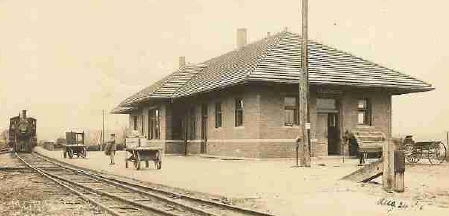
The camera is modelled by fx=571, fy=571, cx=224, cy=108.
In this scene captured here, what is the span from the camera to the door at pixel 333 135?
2647 cm

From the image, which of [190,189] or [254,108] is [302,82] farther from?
[190,189]

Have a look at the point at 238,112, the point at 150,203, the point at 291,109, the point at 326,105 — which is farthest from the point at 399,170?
the point at 238,112

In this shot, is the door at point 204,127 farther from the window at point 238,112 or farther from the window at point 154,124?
the window at point 154,124

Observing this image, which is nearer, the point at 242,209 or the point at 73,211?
the point at 242,209

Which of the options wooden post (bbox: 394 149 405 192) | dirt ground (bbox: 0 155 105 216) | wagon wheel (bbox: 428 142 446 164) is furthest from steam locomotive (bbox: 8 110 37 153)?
wooden post (bbox: 394 149 405 192)

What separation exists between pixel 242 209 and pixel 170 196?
3.25m

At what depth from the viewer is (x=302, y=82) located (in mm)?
19484

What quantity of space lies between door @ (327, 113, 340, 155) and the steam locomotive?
100 feet

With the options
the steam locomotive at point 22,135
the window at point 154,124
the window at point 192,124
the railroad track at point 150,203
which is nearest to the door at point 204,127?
the window at point 192,124

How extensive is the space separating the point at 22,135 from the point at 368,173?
40.7 metres

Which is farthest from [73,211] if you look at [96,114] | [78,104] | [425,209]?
[78,104]

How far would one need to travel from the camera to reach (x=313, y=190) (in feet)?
41.8

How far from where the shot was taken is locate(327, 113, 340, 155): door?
26.5 metres

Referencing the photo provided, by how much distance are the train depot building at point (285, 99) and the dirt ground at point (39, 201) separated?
10268mm
